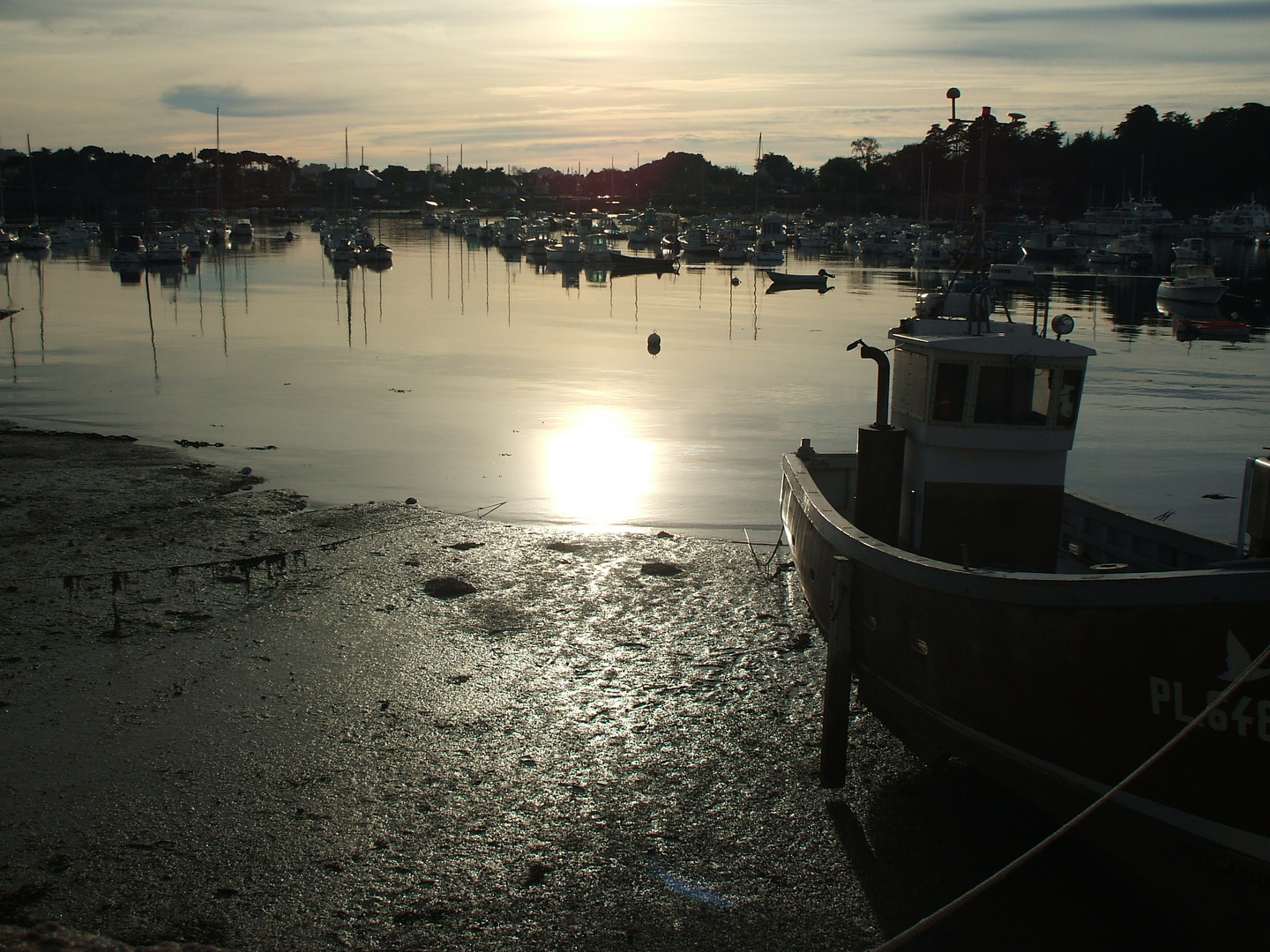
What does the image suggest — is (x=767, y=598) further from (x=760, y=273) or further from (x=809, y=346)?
(x=760, y=273)

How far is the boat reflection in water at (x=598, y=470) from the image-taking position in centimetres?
1738

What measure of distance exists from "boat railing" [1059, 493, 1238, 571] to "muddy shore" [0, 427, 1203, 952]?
3044 millimetres

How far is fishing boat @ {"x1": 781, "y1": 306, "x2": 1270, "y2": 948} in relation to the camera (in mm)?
6145

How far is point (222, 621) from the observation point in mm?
11617

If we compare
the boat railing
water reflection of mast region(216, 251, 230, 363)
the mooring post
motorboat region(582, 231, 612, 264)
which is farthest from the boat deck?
motorboat region(582, 231, 612, 264)

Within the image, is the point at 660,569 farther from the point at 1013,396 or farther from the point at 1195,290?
the point at 1195,290

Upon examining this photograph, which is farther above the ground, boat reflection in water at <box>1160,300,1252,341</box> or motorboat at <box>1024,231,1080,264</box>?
motorboat at <box>1024,231,1080,264</box>

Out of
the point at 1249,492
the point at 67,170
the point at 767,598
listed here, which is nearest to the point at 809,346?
the point at 767,598

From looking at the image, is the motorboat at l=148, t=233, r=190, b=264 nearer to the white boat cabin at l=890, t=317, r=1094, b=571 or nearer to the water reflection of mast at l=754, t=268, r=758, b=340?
the water reflection of mast at l=754, t=268, r=758, b=340

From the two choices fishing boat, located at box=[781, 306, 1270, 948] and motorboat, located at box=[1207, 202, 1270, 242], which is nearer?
fishing boat, located at box=[781, 306, 1270, 948]

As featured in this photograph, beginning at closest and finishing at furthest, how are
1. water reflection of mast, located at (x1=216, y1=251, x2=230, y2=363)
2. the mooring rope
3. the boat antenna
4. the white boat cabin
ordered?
1. the mooring rope
2. the white boat cabin
3. the boat antenna
4. water reflection of mast, located at (x1=216, y1=251, x2=230, y2=363)

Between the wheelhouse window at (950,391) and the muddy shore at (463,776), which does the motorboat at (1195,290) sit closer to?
the muddy shore at (463,776)

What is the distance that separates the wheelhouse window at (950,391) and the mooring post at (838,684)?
206 cm

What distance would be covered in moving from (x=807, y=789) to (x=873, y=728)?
55.1 inches
